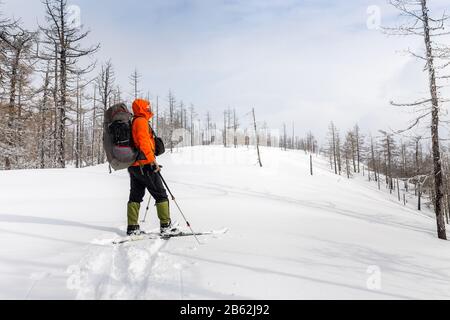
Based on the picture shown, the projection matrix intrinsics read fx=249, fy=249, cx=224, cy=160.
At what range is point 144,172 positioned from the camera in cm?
451

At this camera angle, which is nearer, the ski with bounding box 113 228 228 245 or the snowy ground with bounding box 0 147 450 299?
the snowy ground with bounding box 0 147 450 299

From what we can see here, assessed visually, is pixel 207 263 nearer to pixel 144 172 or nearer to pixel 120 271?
pixel 120 271

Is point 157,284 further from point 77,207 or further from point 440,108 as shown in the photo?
point 440,108

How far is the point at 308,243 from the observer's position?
15.0 feet

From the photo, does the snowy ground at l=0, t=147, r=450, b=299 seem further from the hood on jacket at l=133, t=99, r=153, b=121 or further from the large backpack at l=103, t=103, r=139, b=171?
the hood on jacket at l=133, t=99, r=153, b=121

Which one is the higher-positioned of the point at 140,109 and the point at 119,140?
the point at 140,109

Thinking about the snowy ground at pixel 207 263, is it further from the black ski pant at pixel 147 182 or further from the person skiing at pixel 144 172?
the black ski pant at pixel 147 182

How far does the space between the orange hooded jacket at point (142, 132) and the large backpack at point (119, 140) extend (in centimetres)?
12

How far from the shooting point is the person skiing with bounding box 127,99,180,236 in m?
4.41

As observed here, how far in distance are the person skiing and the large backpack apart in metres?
0.11

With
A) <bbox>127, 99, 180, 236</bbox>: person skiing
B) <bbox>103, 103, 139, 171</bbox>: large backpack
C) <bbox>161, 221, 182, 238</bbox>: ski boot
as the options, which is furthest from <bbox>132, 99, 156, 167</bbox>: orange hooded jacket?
<bbox>161, 221, 182, 238</bbox>: ski boot

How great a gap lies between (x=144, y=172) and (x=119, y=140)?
71cm

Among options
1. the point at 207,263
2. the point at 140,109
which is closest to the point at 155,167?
the point at 140,109

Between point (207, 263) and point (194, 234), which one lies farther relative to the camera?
point (194, 234)
